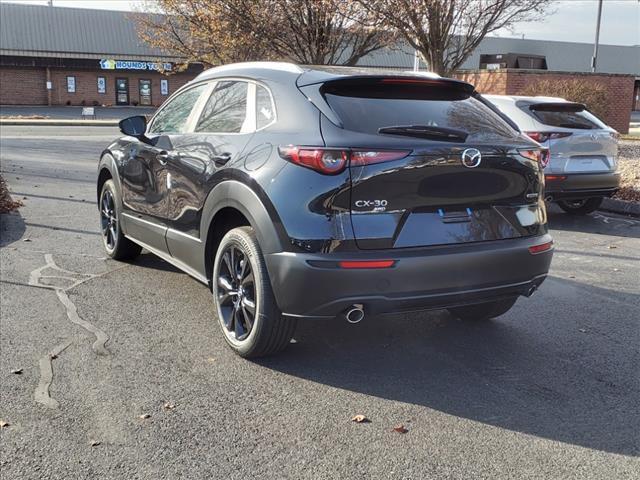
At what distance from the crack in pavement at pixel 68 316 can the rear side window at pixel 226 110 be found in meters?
1.62

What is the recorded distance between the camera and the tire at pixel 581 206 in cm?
980

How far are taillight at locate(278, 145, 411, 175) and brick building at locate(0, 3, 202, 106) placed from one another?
44.0 metres

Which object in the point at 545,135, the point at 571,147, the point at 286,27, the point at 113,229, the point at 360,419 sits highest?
the point at 286,27

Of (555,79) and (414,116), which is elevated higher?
(555,79)

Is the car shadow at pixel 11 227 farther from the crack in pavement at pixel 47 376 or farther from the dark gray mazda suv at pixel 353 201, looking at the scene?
the dark gray mazda suv at pixel 353 201

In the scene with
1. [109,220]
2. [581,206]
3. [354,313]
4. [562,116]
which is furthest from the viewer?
[581,206]

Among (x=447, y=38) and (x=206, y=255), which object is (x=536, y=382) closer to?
(x=206, y=255)

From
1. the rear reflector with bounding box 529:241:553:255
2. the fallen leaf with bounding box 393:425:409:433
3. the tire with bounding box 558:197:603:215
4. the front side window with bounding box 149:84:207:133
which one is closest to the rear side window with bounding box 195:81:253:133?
the front side window with bounding box 149:84:207:133

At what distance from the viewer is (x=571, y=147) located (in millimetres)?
8688

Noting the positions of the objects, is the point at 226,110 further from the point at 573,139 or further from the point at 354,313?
the point at 573,139

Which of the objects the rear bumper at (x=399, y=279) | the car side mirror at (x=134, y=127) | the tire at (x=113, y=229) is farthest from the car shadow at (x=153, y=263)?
the rear bumper at (x=399, y=279)

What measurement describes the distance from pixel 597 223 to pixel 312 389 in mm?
6749

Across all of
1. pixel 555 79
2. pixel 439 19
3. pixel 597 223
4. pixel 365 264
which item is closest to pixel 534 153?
pixel 365 264

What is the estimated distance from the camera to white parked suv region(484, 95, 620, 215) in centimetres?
862
